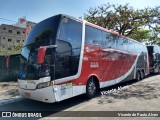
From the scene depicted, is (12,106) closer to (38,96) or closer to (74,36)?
(38,96)

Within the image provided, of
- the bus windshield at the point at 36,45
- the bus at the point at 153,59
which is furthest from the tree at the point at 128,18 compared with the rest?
the bus windshield at the point at 36,45

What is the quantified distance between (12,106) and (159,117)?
5.30 meters

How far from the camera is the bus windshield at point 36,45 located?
20.2 ft

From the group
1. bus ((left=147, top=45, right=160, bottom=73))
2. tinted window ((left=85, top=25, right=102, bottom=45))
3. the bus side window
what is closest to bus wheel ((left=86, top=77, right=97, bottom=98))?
A: tinted window ((left=85, top=25, right=102, bottom=45))

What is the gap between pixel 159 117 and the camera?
5.67 m

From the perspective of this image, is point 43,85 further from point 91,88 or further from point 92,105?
point 91,88

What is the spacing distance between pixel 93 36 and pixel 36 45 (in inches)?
112

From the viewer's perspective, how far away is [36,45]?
21.9 feet


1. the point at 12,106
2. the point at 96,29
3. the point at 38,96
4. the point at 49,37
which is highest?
the point at 96,29

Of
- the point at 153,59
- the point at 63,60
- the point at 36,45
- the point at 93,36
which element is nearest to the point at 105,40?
the point at 93,36

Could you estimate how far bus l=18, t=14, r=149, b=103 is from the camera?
239 inches

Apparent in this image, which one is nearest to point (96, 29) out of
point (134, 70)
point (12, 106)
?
point (12, 106)

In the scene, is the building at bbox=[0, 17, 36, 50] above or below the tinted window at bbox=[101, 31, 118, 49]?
above

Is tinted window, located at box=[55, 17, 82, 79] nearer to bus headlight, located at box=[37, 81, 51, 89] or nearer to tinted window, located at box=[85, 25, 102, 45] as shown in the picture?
bus headlight, located at box=[37, 81, 51, 89]
